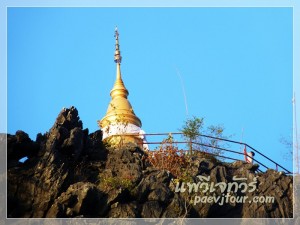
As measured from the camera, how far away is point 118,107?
3559 cm

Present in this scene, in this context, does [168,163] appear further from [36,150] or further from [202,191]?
[36,150]

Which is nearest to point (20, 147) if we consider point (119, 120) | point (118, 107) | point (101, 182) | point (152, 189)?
point (101, 182)

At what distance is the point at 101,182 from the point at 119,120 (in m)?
6.81

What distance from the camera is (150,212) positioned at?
76.6 feet

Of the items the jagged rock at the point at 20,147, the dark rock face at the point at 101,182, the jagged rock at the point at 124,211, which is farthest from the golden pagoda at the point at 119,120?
the jagged rock at the point at 124,211

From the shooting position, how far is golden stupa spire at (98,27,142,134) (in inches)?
1332

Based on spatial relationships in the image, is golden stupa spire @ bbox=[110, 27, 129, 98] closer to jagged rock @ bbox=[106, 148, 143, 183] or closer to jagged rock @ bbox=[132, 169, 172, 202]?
jagged rock @ bbox=[106, 148, 143, 183]

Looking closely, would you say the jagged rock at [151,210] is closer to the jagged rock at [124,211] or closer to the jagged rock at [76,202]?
the jagged rock at [124,211]

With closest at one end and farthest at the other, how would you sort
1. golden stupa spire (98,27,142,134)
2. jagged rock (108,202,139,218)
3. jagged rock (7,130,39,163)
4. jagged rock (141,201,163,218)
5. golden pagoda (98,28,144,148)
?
jagged rock (108,202,139,218)
jagged rock (141,201,163,218)
jagged rock (7,130,39,163)
golden pagoda (98,28,144,148)
golden stupa spire (98,27,142,134)

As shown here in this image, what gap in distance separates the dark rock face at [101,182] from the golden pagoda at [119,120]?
103 inches

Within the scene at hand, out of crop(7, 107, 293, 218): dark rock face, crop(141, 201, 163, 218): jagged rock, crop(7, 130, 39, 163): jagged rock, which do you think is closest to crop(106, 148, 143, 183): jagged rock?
crop(7, 107, 293, 218): dark rock face

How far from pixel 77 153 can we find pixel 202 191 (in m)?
4.11

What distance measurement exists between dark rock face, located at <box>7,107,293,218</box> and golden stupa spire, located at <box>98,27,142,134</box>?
233 inches

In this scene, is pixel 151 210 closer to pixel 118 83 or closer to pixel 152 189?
pixel 152 189
